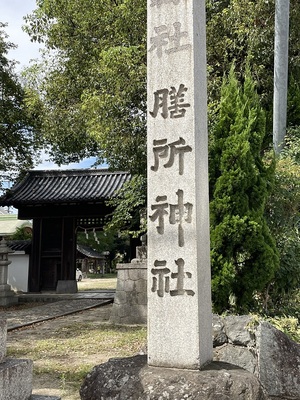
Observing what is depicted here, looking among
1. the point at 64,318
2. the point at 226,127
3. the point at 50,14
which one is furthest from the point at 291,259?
the point at 50,14

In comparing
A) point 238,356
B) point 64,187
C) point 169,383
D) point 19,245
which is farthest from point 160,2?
point 19,245

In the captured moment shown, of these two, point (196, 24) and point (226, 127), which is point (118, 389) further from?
point (226, 127)

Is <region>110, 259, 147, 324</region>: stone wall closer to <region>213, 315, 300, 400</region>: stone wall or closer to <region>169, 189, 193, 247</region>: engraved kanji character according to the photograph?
<region>213, 315, 300, 400</region>: stone wall

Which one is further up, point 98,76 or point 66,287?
point 98,76

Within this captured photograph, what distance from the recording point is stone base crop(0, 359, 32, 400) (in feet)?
10.3

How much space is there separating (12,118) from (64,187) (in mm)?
3811

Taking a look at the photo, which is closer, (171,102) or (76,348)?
(171,102)

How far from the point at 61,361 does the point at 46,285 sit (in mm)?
12408

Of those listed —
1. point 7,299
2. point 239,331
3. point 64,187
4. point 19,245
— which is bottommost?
point 7,299

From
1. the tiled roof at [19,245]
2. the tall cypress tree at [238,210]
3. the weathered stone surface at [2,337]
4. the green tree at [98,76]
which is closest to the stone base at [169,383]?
the weathered stone surface at [2,337]

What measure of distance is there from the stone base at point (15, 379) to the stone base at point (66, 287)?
14228mm

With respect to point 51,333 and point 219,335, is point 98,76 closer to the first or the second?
point 51,333

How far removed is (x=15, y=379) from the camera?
128 inches

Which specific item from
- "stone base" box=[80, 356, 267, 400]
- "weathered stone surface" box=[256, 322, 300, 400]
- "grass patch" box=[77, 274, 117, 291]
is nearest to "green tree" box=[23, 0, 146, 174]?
"weathered stone surface" box=[256, 322, 300, 400]
